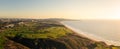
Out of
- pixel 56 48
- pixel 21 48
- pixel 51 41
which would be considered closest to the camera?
pixel 21 48

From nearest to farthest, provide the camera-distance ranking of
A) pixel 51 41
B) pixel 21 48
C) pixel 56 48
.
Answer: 1. pixel 21 48
2. pixel 56 48
3. pixel 51 41

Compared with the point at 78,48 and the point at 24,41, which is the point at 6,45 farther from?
the point at 78,48

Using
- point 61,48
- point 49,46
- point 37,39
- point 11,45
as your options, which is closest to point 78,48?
point 61,48

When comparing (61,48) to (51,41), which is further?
(51,41)

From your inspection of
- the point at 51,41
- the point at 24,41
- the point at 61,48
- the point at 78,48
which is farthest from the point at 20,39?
the point at 78,48

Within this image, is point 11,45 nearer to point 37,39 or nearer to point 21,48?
point 21,48

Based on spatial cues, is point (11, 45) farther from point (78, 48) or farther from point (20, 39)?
point (78, 48)

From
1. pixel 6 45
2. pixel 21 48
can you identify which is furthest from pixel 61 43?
pixel 6 45

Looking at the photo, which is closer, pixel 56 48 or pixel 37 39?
pixel 56 48
